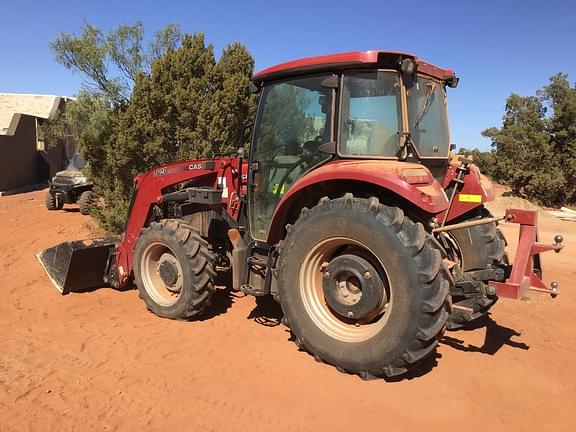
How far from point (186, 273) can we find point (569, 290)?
4.99 m

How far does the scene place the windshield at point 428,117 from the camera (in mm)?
4109

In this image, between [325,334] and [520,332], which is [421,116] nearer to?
[325,334]

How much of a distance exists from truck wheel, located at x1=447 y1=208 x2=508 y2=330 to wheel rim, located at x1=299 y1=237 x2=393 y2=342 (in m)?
1.25

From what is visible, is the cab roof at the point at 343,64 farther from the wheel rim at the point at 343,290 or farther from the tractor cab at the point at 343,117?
the wheel rim at the point at 343,290

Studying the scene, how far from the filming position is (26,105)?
70.4 feet

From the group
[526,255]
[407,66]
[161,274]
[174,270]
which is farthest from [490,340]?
[161,274]

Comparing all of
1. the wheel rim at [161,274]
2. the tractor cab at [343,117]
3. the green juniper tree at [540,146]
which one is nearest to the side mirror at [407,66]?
the tractor cab at [343,117]

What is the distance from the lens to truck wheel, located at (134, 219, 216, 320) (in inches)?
194

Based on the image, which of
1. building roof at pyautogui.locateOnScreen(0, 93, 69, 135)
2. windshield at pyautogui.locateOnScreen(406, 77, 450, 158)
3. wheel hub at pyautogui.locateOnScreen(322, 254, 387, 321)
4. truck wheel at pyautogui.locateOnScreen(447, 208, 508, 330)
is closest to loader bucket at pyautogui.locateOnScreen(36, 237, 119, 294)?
wheel hub at pyautogui.locateOnScreen(322, 254, 387, 321)

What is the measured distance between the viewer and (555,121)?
64.4 feet

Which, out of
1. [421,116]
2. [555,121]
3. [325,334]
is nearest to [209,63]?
[421,116]

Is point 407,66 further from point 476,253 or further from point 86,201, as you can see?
point 86,201

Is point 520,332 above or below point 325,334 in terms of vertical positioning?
below

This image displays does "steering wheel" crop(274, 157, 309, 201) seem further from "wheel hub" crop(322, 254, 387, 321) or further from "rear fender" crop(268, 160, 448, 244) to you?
"wheel hub" crop(322, 254, 387, 321)
